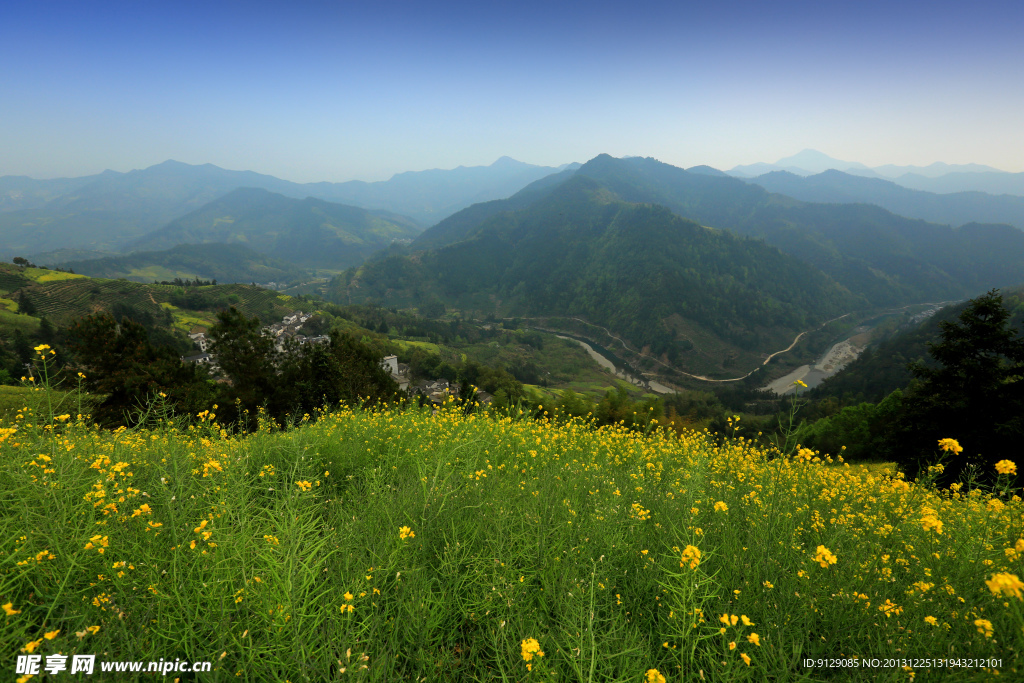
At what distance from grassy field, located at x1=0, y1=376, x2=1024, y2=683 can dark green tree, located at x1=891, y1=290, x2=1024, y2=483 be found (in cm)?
1677

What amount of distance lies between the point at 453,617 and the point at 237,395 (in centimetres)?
2645

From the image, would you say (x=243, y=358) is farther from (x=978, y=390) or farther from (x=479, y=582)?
(x=978, y=390)

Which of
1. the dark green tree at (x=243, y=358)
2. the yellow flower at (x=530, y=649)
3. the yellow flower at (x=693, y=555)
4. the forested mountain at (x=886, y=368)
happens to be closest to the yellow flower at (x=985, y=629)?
the yellow flower at (x=693, y=555)

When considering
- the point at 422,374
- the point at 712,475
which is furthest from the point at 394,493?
the point at 422,374

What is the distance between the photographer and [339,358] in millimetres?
25703

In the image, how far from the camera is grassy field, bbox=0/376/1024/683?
2.27 meters

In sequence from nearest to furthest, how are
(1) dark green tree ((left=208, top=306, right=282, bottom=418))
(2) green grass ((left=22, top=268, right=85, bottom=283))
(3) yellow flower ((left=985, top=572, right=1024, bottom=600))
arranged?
1. (3) yellow flower ((left=985, top=572, right=1024, bottom=600))
2. (1) dark green tree ((left=208, top=306, right=282, bottom=418))
3. (2) green grass ((left=22, top=268, right=85, bottom=283))

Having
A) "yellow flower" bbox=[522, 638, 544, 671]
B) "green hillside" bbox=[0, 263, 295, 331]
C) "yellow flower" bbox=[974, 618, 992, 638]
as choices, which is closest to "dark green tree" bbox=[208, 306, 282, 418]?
"yellow flower" bbox=[522, 638, 544, 671]

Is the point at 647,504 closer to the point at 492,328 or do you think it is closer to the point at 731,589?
the point at 731,589

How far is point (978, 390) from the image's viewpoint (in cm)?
1587

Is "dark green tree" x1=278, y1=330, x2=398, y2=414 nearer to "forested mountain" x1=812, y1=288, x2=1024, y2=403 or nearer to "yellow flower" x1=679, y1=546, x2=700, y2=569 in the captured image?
"yellow flower" x1=679, y1=546, x2=700, y2=569

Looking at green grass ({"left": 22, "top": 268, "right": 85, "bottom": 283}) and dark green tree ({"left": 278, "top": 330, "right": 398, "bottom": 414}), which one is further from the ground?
green grass ({"left": 22, "top": 268, "right": 85, "bottom": 283})

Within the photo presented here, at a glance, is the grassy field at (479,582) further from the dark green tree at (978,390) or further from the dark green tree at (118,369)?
the dark green tree at (118,369)

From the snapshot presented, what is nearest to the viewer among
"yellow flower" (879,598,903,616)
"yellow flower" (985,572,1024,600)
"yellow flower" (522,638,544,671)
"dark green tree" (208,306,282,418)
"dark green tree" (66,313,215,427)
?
"yellow flower" (985,572,1024,600)
